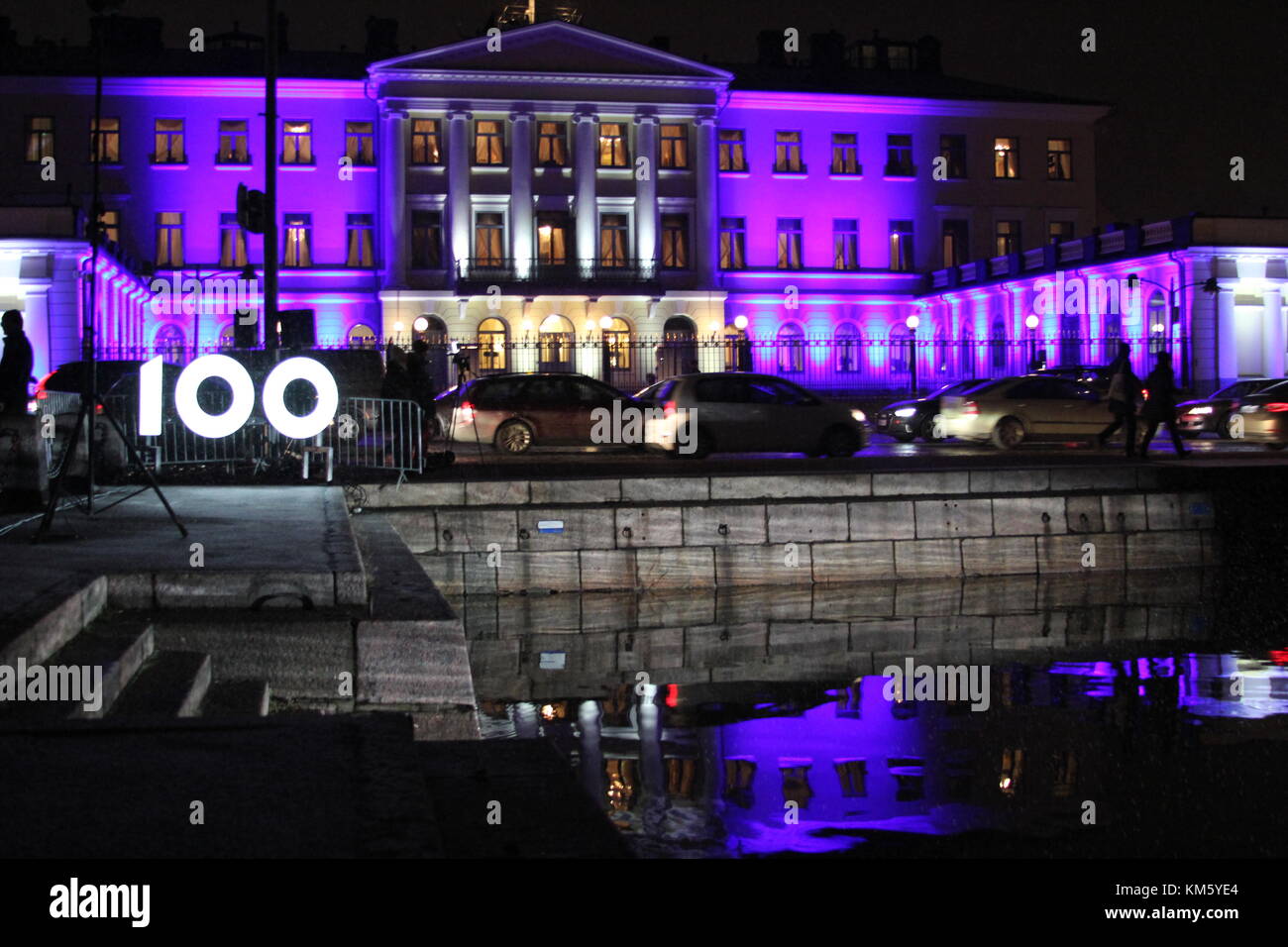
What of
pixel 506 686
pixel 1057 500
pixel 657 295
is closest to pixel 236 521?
pixel 506 686

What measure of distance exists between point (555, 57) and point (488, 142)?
4.05 m

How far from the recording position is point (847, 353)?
54.6m

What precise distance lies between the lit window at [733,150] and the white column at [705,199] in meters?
2.40

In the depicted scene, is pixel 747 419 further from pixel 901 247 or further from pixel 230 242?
pixel 901 247

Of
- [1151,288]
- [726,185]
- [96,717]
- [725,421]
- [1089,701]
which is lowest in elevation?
[1089,701]

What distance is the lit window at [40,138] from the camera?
5747 cm

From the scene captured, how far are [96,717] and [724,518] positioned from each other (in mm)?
10743

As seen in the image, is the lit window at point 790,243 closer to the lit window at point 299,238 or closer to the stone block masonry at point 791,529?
the lit window at point 299,238

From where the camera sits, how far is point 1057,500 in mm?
17516

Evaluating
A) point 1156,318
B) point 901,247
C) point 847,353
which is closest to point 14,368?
point 1156,318

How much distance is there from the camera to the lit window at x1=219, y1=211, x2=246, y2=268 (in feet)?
191

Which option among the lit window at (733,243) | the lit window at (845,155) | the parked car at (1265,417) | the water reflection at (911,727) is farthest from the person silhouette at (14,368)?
the lit window at (845,155)

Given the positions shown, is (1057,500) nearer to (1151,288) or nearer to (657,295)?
(1151,288)

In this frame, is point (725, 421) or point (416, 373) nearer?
point (416, 373)
